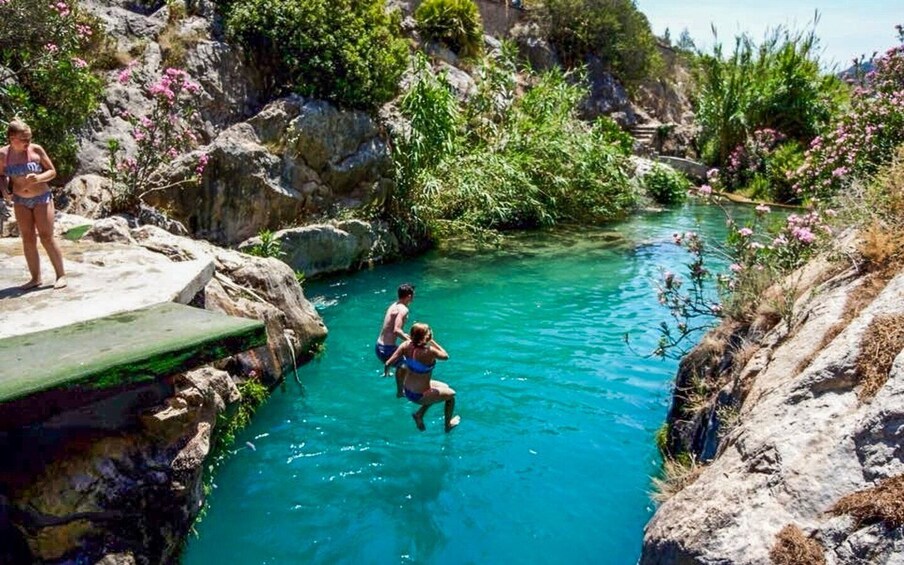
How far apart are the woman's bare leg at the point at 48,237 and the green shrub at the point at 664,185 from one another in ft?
70.3

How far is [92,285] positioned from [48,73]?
729 cm

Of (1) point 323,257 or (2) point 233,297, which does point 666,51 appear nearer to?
(1) point 323,257

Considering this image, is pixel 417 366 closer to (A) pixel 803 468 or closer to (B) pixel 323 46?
(A) pixel 803 468

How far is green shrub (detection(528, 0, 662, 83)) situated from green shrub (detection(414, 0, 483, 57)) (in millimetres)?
8648

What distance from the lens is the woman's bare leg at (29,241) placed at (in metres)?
6.38

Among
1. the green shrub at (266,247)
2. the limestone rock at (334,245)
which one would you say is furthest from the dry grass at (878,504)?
the limestone rock at (334,245)

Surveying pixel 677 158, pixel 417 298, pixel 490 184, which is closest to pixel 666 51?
pixel 677 158

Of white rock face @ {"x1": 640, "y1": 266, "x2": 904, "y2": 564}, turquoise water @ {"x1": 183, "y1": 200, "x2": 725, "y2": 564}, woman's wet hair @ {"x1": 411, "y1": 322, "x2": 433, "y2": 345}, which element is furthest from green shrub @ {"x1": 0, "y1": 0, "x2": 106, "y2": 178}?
white rock face @ {"x1": 640, "y1": 266, "x2": 904, "y2": 564}

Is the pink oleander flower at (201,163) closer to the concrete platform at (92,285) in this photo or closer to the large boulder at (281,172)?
the large boulder at (281,172)

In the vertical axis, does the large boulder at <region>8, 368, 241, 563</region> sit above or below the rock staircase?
below

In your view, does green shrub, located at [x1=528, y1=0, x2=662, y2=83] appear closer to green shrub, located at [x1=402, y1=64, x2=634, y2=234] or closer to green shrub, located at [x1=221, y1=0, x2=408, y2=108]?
green shrub, located at [x1=402, y1=64, x2=634, y2=234]

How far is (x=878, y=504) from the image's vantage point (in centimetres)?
340

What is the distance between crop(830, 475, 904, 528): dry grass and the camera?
3328 millimetres

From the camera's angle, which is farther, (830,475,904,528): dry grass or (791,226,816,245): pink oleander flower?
(791,226,816,245): pink oleander flower
